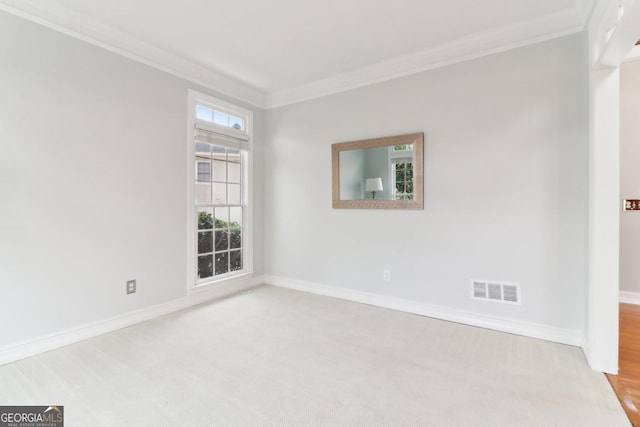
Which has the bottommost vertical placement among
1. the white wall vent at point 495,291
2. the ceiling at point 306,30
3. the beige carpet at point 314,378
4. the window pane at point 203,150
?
the beige carpet at point 314,378

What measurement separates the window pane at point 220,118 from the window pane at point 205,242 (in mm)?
1393

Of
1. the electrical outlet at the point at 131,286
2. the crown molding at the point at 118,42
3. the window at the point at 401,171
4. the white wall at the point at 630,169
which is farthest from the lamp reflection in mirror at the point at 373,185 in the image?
the white wall at the point at 630,169

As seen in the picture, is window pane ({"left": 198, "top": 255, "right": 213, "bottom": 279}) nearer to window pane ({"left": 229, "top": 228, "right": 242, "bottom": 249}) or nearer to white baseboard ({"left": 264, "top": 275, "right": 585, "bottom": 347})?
window pane ({"left": 229, "top": 228, "right": 242, "bottom": 249})

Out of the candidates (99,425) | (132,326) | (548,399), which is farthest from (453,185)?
(132,326)

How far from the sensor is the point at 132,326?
288 cm

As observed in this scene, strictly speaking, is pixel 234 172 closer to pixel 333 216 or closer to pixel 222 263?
pixel 222 263

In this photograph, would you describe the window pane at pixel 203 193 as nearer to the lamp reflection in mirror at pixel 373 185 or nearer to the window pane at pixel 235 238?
the window pane at pixel 235 238

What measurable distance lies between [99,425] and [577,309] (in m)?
3.42

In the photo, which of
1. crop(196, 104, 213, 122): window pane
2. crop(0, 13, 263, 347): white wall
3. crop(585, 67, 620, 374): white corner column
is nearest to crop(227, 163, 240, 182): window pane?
crop(196, 104, 213, 122): window pane

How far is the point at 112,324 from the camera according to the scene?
2.78 m

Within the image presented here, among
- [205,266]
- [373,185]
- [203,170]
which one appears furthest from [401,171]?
[205,266]

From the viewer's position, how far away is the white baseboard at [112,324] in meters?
2.26

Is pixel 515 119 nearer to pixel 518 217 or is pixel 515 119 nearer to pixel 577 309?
pixel 518 217

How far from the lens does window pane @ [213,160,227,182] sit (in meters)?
3.83
